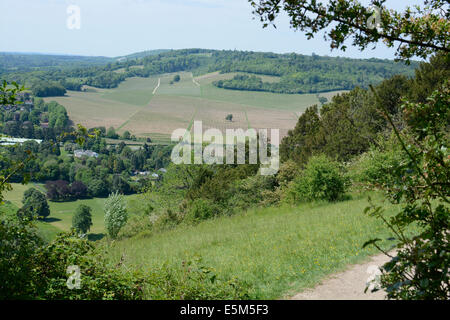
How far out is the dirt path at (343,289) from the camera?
5.82 meters

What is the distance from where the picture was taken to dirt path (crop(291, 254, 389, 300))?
5.82 meters

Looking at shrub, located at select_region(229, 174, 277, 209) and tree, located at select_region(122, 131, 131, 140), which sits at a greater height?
shrub, located at select_region(229, 174, 277, 209)

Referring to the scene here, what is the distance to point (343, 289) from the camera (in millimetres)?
6156

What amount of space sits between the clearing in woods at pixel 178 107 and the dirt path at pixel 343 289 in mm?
79102

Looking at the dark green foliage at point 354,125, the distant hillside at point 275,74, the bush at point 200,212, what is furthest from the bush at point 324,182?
the distant hillside at point 275,74

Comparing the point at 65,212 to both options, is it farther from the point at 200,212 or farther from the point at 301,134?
the point at 200,212

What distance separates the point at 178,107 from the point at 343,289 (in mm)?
118911

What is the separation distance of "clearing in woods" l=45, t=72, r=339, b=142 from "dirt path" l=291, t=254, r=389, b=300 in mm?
79102

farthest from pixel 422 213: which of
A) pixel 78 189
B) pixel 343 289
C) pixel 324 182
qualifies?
pixel 78 189

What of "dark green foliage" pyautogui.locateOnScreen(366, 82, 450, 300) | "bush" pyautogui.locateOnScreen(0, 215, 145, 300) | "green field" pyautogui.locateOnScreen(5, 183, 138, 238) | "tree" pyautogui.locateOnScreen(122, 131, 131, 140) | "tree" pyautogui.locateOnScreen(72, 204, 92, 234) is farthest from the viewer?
"tree" pyautogui.locateOnScreen(122, 131, 131, 140)

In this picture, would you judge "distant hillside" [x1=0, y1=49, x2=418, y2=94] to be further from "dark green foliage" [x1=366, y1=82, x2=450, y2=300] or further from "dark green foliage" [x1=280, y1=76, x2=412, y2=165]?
"dark green foliage" [x1=366, y1=82, x2=450, y2=300]

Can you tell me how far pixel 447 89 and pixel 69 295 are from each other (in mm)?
5135

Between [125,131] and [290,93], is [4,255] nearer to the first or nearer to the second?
[125,131]

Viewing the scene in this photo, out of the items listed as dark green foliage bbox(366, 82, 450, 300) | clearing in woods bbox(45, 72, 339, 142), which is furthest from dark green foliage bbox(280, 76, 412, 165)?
clearing in woods bbox(45, 72, 339, 142)
